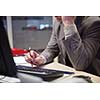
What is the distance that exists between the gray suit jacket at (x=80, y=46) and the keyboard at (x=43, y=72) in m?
0.07

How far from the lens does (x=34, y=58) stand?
48.4 inches

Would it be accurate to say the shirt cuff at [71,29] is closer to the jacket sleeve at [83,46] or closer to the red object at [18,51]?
the jacket sleeve at [83,46]

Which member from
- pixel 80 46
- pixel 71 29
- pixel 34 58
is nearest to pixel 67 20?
pixel 71 29

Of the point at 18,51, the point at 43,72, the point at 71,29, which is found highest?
the point at 71,29

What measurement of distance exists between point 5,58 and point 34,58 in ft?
0.55

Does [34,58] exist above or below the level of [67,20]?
below

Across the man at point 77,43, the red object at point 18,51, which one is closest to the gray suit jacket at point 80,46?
the man at point 77,43

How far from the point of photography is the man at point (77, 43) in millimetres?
1155

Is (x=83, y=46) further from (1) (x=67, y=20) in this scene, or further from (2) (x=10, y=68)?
(2) (x=10, y=68)
